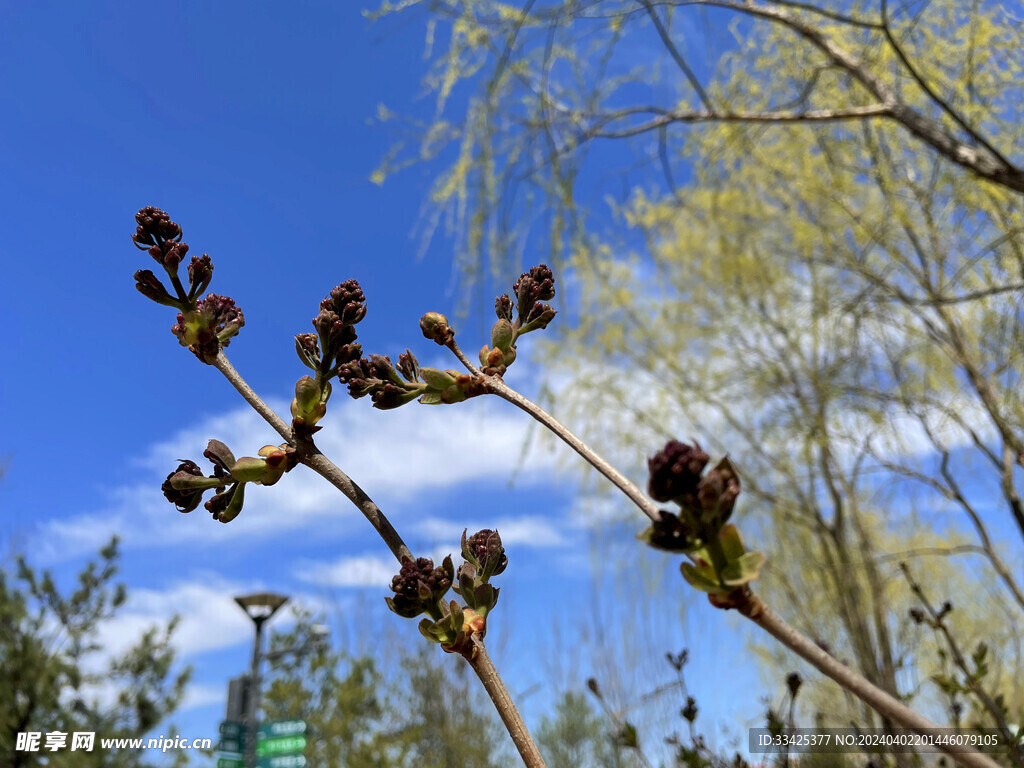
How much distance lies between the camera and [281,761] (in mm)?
6047

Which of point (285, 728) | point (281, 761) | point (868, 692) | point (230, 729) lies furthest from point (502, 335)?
point (281, 761)

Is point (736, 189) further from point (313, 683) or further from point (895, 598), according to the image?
point (313, 683)

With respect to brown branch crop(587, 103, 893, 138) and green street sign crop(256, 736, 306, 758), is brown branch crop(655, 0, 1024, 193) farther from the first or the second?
green street sign crop(256, 736, 306, 758)

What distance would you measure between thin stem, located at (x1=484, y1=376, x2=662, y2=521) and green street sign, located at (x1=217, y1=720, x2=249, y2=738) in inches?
243

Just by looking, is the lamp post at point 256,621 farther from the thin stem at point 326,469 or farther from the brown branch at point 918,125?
the thin stem at point 326,469

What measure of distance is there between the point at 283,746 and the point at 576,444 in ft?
21.3

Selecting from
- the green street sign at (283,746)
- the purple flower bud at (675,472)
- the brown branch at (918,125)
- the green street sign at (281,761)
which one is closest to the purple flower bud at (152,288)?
the purple flower bud at (675,472)

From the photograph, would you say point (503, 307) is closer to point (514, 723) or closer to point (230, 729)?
point (514, 723)

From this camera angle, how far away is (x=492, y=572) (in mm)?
469

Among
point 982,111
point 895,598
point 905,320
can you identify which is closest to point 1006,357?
point 905,320

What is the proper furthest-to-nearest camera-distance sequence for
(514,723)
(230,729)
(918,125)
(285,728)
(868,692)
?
(285,728)
(230,729)
(918,125)
(514,723)
(868,692)

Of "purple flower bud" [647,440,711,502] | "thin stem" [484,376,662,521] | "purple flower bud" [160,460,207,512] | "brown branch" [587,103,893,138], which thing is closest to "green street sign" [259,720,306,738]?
"brown branch" [587,103,893,138]

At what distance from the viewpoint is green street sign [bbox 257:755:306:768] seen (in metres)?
6.01

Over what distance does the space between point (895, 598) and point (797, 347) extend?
8.26ft
